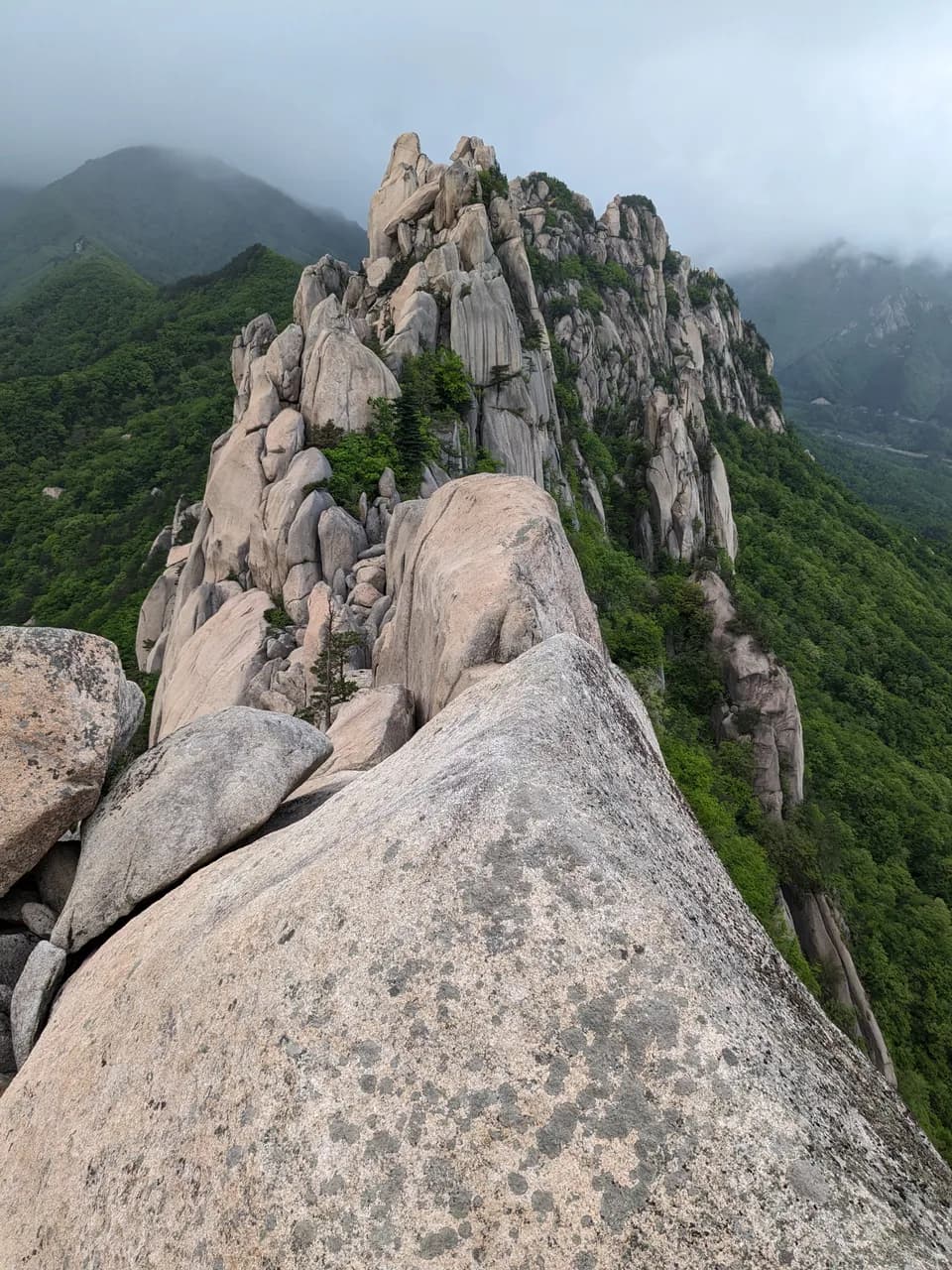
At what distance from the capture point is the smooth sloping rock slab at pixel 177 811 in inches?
233

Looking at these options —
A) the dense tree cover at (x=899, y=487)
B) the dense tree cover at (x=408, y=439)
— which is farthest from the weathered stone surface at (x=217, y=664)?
the dense tree cover at (x=899, y=487)

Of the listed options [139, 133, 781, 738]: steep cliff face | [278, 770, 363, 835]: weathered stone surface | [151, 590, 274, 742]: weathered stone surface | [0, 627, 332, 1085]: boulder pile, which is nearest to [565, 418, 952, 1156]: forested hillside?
[139, 133, 781, 738]: steep cliff face

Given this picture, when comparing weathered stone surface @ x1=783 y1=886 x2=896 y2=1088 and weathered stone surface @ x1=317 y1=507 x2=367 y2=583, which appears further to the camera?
weathered stone surface @ x1=783 y1=886 x2=896 y2=1088

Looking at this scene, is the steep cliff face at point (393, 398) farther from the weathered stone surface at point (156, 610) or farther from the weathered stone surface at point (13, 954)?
the weathered stone surface at point (13, 954)

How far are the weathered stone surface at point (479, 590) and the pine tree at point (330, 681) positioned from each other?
1.39m

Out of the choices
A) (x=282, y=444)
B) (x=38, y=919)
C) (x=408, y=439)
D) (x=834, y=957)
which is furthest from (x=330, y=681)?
(x=834, y=957)

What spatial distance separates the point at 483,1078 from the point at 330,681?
527 inches

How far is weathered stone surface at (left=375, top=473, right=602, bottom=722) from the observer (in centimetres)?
895

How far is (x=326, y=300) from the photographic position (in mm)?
29281

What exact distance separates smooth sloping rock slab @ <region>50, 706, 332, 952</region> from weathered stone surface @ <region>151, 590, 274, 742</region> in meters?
12.6

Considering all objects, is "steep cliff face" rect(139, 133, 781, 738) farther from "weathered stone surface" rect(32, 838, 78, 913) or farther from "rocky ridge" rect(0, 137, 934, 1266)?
"weathered stone surface" rect(32, 838, 78, 913)

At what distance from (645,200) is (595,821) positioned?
4308 inches

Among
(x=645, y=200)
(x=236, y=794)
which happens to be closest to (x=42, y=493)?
(x=236, y=794)

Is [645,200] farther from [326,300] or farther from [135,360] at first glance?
[326,300]
